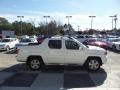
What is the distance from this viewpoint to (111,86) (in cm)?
1042

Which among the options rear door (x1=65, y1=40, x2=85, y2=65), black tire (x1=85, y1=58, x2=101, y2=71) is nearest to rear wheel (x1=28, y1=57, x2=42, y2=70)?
rear door (x1=65, y1=40, x2=85, y2=65)

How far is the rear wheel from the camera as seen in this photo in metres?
14.4

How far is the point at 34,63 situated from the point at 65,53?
1.84 metres

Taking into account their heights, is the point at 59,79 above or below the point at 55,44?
below

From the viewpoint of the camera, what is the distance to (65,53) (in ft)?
46.1

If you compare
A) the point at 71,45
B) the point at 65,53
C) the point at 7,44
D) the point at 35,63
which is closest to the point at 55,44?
the point at 65,53

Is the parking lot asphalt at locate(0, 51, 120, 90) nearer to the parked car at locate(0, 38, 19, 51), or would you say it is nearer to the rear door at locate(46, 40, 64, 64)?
the rear door at locate(46, 40, 64, 64)

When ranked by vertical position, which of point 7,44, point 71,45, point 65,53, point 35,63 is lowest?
point 35,63

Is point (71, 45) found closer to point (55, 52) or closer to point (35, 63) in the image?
point (55, 52)

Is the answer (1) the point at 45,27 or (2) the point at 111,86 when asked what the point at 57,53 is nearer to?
(2) the point at 111,86

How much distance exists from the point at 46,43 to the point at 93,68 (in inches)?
115

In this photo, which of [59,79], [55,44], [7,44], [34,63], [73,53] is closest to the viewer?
[59,79]

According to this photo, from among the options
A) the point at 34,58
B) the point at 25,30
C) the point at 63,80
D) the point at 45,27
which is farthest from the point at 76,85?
the point at 25,30

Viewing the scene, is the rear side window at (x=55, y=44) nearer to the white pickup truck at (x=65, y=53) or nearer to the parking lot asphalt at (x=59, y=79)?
the white pickup truck at (x=65, y=53)
